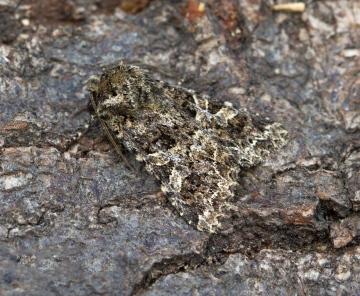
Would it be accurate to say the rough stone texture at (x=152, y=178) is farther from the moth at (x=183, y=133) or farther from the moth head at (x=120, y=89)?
the moth head at (x=120, y=89)

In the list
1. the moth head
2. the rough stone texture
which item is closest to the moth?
the moth head

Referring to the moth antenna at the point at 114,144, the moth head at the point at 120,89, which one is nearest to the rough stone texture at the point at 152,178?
the moth antenna at the point at 114,144

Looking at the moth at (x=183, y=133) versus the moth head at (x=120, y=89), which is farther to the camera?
the moth head at (x=120, y=89)

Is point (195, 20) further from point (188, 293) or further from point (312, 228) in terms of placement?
point (188, 293)

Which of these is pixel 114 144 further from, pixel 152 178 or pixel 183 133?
pixel 183 133

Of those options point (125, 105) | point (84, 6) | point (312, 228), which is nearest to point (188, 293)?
point (312, 228)

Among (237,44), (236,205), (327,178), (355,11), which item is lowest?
(236,205)

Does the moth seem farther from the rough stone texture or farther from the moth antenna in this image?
the rough stone texture
